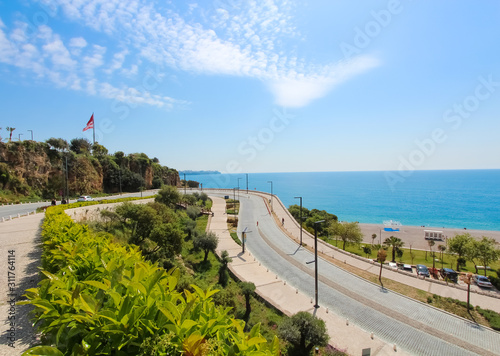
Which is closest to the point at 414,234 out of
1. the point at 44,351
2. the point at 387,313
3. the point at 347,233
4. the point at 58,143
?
the point at 347,233

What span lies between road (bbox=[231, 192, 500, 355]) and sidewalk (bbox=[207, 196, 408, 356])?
85 cm

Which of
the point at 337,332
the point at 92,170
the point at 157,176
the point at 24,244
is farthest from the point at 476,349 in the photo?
the point at 157,176

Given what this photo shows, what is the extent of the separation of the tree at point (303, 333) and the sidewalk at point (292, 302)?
153 centimetres

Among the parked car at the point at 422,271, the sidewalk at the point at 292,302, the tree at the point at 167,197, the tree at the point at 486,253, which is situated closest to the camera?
the sidewalk at the point at 292,302

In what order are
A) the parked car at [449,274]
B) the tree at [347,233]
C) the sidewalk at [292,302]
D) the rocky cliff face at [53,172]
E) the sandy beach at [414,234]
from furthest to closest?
the sandy beach at [414,234], the tree at [347,233], the rocky cliff face at [53,172], the parked car at [449,274], the sidewalk at [292,302]

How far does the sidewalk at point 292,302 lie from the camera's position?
38.5ft

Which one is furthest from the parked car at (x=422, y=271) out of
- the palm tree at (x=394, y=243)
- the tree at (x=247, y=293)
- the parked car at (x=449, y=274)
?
the tree at (x=247, y=293)

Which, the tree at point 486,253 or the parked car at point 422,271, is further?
the tree at point 486,253

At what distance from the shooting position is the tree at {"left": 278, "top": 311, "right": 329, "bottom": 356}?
10719mm

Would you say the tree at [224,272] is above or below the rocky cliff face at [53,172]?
below

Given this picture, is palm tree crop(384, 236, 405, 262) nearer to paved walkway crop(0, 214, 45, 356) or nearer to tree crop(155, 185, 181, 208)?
tree crop(155, 185, 181, 208)

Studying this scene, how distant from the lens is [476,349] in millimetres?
12141

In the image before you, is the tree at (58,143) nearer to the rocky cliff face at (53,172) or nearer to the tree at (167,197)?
the rocky cliff face at (53,172)

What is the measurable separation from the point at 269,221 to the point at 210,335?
35409mm
